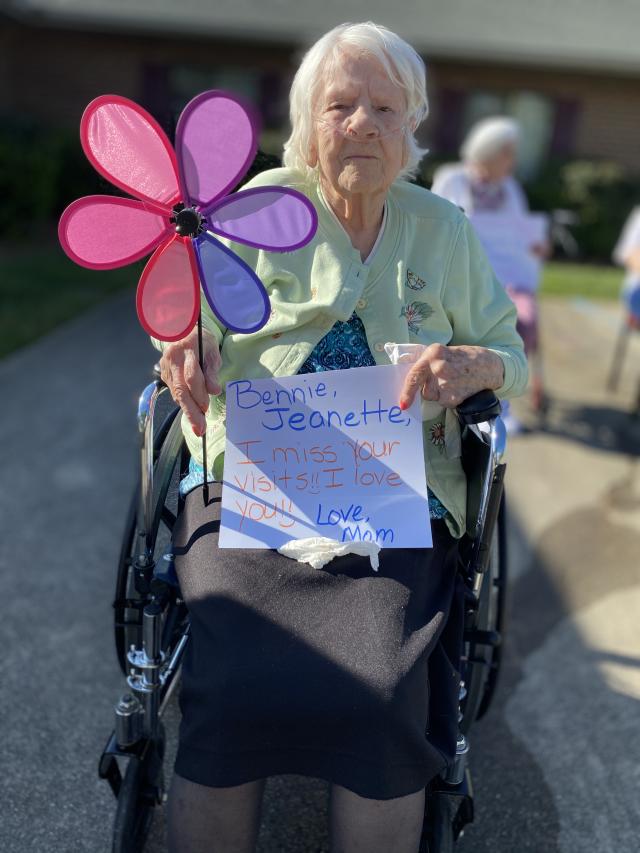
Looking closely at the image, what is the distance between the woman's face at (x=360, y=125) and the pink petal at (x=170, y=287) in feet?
1.38

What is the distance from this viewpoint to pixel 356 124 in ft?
5.64

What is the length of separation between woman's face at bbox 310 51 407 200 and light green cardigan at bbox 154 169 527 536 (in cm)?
12

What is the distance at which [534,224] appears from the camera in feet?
15.6

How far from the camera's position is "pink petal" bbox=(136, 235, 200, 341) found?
1588 millimetres

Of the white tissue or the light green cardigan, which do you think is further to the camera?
the light green cardigan

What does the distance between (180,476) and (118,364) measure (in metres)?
3.85

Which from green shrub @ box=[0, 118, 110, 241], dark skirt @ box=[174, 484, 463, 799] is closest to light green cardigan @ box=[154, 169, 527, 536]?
dark skirt @ box=[174, 484, 463, 799]

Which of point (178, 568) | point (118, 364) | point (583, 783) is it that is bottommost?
point (118, 364)

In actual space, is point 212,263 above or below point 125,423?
above

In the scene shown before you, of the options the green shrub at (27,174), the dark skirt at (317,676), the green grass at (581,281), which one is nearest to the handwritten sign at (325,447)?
the dark skirt at (317,676)

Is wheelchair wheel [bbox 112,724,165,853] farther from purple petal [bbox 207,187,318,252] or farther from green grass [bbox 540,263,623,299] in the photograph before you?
green grass [bbox 540,263,623,299]

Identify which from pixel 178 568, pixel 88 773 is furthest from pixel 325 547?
pixel 88 773

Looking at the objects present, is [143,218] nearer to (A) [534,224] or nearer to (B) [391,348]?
(B) [391,348]

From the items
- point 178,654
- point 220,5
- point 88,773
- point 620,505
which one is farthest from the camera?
point 220,5
